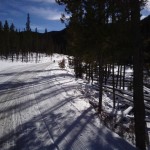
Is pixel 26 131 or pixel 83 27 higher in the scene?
pixel 83 27

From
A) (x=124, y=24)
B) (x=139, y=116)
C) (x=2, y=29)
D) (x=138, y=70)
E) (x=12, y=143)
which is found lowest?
(x=12, y=143)

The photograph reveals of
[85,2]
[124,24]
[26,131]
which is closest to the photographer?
[26,131]

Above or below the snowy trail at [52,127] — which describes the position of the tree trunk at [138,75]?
above

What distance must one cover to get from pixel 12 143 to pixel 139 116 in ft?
12.8

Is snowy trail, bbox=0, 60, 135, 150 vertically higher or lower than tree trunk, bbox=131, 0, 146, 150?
lower

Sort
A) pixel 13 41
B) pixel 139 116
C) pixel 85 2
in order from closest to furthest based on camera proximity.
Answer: pixel 139 116
pixel 85 2
pixel 13 41

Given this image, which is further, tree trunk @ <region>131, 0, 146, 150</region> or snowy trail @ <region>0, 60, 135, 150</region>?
tree trunk @ <region>131, 0, 146, 150</region>

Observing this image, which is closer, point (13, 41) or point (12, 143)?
point (12, 143)

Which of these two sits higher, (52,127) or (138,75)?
(138,75)

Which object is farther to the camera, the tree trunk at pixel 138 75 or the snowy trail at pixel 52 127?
the tree trunk at pixel 138 75

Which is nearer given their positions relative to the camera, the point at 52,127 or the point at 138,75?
the point at 138,75

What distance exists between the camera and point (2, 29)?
230 ft

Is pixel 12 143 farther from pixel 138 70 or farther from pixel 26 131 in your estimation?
pixel 138 70

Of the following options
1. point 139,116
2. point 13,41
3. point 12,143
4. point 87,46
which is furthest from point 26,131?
point 13,41
